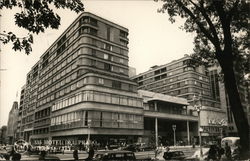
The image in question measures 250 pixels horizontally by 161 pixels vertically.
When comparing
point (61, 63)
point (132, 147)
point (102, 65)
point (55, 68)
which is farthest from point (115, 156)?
point (55, 68)

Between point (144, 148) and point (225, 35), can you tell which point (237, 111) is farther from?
point (144, 148)

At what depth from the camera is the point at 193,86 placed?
281 ft

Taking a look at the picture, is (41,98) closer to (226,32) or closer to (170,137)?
(170,137)

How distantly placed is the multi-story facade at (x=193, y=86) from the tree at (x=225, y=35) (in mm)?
60432

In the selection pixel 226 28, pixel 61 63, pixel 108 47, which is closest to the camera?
pixel 226 28

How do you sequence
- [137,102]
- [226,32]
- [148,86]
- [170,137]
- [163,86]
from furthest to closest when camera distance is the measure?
[148,86] < [163,86] < [170,137] < [137,102] < [226,32]

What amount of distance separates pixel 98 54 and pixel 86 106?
15059 millimetres

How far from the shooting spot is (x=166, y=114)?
6494cm

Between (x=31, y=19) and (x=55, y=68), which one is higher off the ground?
(x=55, y=68)

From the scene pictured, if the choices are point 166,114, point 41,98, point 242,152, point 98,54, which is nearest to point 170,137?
point 166,114

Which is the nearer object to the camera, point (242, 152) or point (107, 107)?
point (242, 152)

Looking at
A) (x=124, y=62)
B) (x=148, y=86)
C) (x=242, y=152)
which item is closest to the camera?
(x=242, y=152)

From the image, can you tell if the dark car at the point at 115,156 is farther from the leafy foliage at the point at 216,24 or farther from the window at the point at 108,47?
the window at the point at 108,47

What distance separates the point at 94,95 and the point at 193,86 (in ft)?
159
